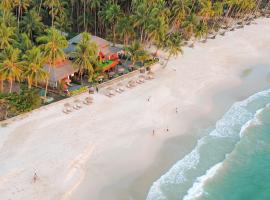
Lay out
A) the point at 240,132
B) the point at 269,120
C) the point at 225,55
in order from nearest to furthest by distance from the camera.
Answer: the point at 240,132 < the point at 269,120 < the point at 225,55

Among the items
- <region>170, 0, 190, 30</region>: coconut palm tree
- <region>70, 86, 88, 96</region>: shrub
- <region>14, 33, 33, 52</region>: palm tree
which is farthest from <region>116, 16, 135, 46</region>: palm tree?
<region>14, 33, 33, 52</region>: palm tree

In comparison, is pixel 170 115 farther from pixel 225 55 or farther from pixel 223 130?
pixel 225 55

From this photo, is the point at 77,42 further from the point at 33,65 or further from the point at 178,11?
the point at 178,11

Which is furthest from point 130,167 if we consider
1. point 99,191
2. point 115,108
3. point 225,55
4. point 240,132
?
point 225,55

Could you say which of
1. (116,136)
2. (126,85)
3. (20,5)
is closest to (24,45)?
(126,85)

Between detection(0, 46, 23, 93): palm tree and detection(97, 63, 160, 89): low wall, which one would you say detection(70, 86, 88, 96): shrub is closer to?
detection(97, 63, 160, 89): low wall

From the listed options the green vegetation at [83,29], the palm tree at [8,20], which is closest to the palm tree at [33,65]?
the green vegetation at [83,29]
